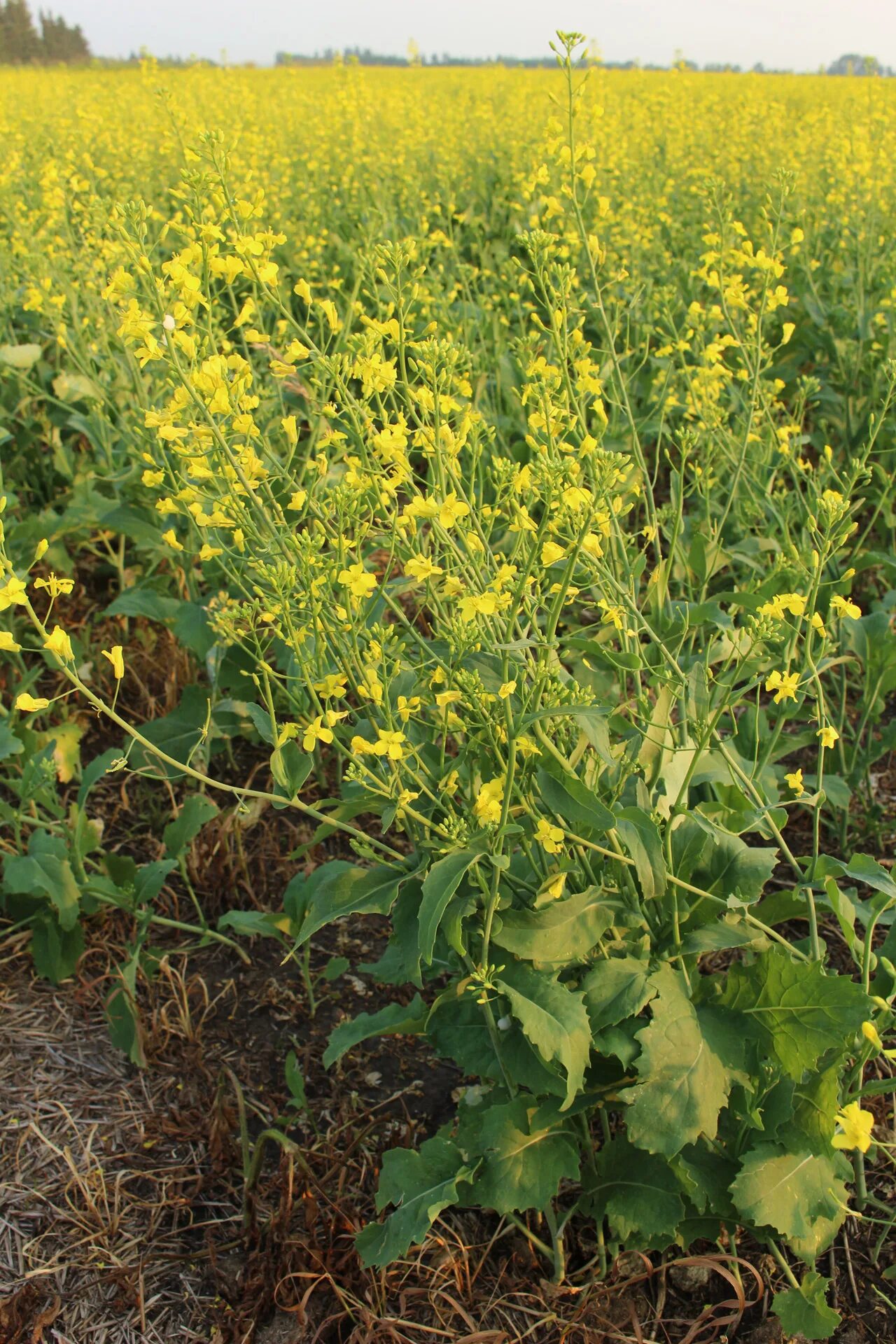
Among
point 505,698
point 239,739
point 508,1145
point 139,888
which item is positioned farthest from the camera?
point 239,739

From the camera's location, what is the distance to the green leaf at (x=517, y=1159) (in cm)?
177

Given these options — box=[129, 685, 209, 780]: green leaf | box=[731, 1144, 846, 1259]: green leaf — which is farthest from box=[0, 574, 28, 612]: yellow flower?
box=[129, 685, 209, 780]: green leaf

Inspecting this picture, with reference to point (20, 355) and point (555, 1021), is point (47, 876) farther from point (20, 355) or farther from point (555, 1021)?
point (20, 355)

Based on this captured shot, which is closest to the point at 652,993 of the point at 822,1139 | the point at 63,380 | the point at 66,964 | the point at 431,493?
the point at 822,1139

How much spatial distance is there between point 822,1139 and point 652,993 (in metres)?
0.35

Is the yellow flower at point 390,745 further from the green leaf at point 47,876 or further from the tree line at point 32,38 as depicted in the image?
the tree line at point 32,38

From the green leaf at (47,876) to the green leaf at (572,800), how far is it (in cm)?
140

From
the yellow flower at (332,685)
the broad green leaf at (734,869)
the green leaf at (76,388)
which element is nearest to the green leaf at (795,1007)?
the broad green leaf at (734,869)

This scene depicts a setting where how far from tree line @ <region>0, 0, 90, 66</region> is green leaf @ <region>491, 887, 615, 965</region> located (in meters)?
63.7

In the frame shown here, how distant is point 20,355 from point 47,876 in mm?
2260

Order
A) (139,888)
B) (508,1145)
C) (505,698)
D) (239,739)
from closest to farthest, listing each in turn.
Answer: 1. (505,698)
2. (508,1145)
3. (139,888)
4. (239,739)

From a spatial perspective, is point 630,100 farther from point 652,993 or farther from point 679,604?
point 652,993

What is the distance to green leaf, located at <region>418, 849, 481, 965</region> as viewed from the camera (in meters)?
1.49

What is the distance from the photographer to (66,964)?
2.67 metres
